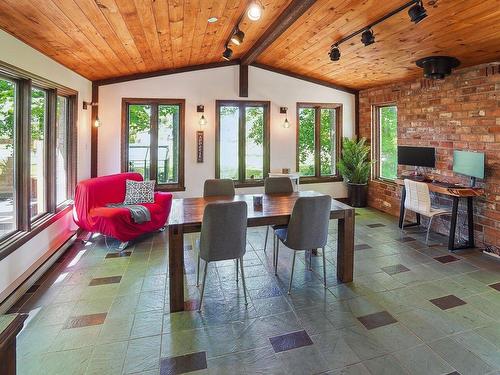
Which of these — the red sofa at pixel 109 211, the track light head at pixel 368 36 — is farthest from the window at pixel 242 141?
the track light head at pixel 368 36

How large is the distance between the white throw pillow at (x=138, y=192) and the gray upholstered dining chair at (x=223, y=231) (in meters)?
2.38

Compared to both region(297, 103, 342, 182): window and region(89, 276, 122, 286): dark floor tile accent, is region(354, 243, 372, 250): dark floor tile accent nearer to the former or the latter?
region(297, 103, 342, 182): window

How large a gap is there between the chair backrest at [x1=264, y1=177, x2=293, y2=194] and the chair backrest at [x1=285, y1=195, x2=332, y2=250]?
1.11m

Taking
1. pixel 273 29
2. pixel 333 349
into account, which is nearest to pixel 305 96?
pixel 273 29

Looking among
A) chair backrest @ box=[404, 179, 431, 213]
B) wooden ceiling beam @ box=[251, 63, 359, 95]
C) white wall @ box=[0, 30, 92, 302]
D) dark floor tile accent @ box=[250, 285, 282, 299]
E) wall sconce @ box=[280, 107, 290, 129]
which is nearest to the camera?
white wall @ box=[0, 30, 92, 302]

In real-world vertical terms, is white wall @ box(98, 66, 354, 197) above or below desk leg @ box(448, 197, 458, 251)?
above

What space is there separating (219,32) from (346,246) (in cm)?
298

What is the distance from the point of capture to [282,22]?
365cm

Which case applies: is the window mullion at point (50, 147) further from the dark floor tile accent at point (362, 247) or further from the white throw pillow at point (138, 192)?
the dark floor tile accent at point (362, 247)

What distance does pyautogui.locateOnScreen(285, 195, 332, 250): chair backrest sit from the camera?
9.43 feet

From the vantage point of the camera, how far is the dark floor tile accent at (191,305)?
107 inches

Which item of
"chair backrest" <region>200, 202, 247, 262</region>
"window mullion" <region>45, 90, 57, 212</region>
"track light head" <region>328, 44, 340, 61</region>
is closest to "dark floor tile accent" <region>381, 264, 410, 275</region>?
"chair backrest" <region>200, 202, 247, 262</region>

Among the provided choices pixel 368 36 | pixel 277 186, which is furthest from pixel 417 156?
pixel 277 186

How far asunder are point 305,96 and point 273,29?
262 cm
